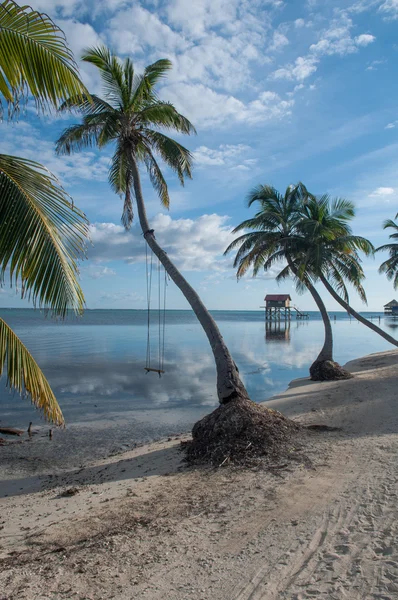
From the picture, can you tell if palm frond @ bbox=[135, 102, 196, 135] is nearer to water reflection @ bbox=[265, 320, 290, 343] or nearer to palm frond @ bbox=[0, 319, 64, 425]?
palm frond @ bbox=[0, 319, 64, 425]

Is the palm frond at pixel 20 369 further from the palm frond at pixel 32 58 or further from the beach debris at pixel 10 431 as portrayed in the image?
the beach debris at pixel 10 431

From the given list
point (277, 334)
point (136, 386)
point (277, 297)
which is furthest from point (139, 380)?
point (277, 297)

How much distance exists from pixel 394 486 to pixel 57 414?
4206mm

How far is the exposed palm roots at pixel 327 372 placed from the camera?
15930 mm

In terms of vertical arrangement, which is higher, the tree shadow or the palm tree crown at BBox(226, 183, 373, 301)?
the palm tree crown at BBox(226, 183, 373, 301)

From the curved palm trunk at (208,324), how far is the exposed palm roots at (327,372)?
8.54 m

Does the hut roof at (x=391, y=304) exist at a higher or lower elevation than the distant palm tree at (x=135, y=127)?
lower

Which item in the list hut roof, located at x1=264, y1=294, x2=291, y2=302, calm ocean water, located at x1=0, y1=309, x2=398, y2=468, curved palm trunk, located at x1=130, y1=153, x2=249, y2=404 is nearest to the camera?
curved palm trunk, located at x1=130, y1=153, x2=249, y2=404

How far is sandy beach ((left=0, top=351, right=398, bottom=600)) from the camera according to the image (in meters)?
3.35

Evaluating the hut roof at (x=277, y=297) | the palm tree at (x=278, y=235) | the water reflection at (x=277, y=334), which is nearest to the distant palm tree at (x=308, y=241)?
the palm tree at (x=278, y=235)

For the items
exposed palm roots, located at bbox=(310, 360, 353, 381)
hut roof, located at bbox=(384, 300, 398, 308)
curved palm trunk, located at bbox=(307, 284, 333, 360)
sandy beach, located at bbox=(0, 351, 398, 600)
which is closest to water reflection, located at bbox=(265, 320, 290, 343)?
curved palm trunk, located at bbox=(307, 284, 333, 360)

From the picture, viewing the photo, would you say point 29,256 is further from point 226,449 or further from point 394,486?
point 394,486

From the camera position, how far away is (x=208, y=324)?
29.1ft

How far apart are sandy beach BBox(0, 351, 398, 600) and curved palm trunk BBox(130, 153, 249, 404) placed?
152cm
